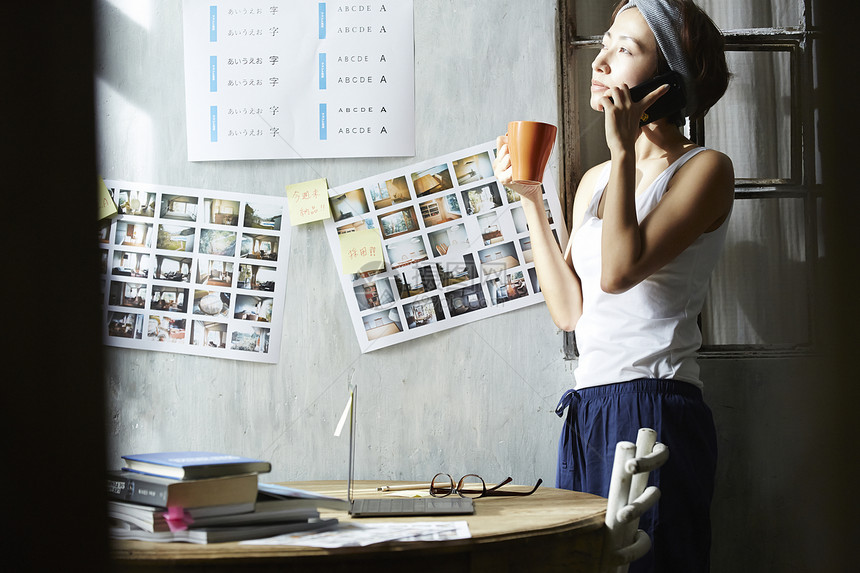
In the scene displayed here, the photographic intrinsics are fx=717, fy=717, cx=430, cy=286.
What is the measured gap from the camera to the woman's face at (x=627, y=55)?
60.1 inches

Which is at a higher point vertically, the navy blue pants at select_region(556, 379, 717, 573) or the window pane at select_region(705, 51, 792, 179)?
the window pane at select_region(705, 51, 792, 179)

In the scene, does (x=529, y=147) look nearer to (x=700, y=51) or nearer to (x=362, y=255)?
(x=700, y=51)

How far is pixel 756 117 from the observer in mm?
1894

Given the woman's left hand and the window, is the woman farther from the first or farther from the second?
the window

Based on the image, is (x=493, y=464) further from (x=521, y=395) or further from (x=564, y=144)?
(x=564, y=144)

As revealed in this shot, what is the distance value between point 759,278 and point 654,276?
0.58 m

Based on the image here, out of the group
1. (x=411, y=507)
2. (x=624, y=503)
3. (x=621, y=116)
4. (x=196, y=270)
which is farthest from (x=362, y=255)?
(x=624, y=503)

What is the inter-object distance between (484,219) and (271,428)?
788 millimetres

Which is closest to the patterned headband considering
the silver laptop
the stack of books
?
the silver laptop

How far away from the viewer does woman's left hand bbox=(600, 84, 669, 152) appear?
1.43 metres

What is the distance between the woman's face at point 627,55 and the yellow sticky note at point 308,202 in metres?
0.74

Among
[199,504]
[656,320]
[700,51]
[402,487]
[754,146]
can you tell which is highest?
[700,51]

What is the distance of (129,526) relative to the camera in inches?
36.7

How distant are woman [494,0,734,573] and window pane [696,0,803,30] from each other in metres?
0.40
